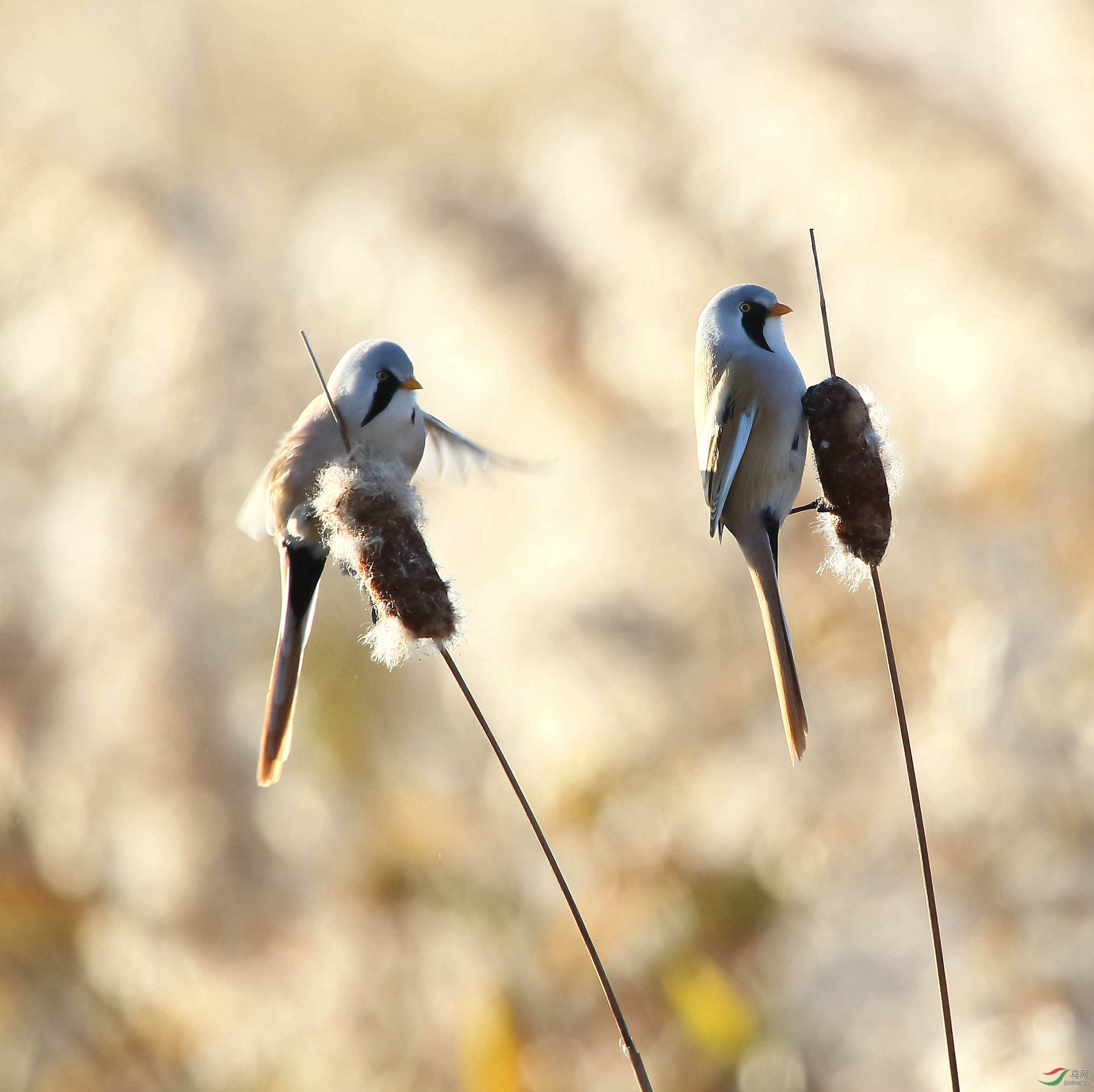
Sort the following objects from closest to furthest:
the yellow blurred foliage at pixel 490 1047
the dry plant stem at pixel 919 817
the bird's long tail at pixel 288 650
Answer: the dry plant stem at pixel 919 817, the bird's long tail at pixel 288 650, the yellow blurred foliage at pixel 490 1047

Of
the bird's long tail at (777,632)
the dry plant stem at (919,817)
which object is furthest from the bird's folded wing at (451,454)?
the dry plant stem at (919,817)

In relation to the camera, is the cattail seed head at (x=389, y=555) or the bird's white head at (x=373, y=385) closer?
the cattail seed head at (x=389, y=555)

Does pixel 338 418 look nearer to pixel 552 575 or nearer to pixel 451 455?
pixel 451 455

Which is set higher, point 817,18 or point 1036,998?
point 817,18

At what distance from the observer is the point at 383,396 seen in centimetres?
86

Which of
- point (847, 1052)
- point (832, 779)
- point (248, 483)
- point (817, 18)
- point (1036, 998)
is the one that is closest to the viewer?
point (1036, 998)

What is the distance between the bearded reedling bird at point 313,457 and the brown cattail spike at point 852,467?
1.12ft

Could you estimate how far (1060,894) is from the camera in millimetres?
1812

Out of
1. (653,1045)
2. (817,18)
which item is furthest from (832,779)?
(817,18)

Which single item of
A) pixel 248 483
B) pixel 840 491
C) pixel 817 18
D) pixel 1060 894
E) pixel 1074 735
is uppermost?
pixel 817 18

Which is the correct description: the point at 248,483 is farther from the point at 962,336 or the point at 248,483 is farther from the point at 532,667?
the point at 962,336

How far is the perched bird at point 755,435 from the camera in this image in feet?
2.78

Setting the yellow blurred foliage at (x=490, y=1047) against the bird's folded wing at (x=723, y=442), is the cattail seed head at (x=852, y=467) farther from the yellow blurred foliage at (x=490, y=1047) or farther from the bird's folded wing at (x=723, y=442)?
the yellow blurred foliage at (x=490, y=1047)

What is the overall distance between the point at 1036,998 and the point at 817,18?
2.08 meters
